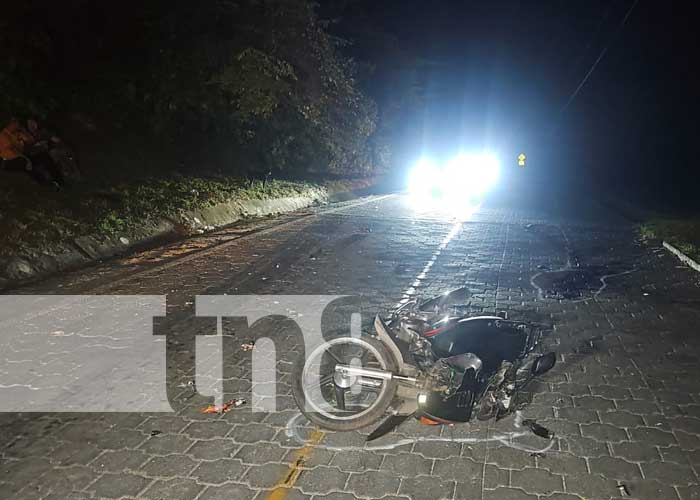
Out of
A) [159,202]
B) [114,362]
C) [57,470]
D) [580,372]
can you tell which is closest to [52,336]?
[114,362]

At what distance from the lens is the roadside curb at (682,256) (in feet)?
35.0

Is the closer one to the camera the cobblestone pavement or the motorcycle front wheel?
the cobblestone pavement

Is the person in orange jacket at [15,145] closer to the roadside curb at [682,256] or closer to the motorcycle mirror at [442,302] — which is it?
the motorcycle mirror at [442,302]

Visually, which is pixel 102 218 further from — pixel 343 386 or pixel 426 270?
pixel 343 386

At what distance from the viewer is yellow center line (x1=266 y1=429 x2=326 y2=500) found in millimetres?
3598

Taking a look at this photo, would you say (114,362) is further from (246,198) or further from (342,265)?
(246,198)

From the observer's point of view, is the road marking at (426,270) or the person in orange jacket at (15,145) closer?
the road marking at (426,270)

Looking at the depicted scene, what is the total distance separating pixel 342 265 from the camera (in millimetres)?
10930

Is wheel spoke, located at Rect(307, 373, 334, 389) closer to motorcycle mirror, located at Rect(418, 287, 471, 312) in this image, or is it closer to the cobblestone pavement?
the cobblestone pavement

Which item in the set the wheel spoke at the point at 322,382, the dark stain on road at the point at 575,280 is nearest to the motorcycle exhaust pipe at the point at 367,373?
the wheel spoke at the point at 322,382

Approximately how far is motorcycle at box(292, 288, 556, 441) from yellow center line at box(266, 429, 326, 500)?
13 cm

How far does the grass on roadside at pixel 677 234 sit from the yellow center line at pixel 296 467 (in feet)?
33.1

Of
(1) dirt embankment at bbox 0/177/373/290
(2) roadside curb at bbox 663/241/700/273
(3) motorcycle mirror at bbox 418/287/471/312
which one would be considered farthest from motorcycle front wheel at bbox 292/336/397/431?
(2) roadside curb at bbox 663/241/700/273

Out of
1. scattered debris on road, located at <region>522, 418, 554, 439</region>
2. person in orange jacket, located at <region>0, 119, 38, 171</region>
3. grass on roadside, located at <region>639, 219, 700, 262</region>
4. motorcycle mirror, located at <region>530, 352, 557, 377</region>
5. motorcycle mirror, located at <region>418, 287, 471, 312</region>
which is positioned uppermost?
person in orange jacket, located at <region>0, 119, 38, 171</region>
